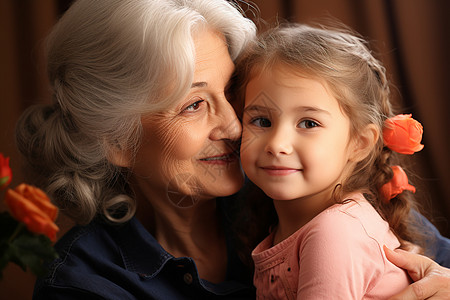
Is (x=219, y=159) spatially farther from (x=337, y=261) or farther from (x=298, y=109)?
(x=337, y=261)

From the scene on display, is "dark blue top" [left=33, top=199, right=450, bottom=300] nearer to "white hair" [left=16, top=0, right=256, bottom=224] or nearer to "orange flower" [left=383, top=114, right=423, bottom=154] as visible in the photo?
"white hair" [left=16, top=0, right=256, bottom=224]

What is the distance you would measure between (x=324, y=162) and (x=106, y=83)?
624 millimetres

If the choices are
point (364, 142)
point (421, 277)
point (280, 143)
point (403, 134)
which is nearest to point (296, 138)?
point (280, 143)

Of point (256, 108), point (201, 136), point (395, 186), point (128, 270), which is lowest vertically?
point (128, 270)

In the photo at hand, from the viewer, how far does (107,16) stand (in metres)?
1.32

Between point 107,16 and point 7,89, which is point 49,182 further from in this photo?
point 7,89

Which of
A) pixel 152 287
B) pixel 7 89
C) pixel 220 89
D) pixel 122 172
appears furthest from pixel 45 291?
pixel 7 89

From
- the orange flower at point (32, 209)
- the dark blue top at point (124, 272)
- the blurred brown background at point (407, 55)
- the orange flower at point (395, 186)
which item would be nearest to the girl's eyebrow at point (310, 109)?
the orange flower at point (395, 186)

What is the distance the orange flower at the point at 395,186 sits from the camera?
53.4 inches

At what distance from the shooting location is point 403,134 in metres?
1.31

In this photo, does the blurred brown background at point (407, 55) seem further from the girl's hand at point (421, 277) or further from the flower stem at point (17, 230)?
the flower stem at point (17, 230)

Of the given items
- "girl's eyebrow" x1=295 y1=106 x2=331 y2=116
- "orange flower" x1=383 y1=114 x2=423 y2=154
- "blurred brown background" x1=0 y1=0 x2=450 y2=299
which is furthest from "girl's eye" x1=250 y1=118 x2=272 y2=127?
"blurred brown background" x1=0 y1=0 x2=450 y2=299

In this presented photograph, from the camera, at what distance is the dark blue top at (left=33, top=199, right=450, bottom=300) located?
134 cm

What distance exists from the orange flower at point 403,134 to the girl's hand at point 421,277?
280 mm
